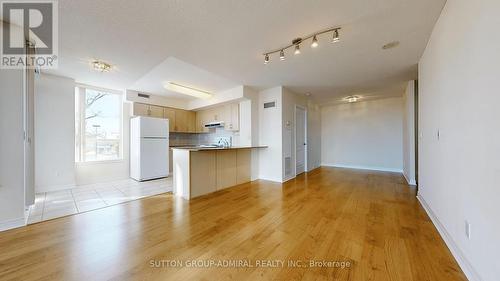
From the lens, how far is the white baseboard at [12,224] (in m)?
2.10

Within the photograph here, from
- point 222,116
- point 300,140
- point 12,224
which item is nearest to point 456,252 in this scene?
point 300,140

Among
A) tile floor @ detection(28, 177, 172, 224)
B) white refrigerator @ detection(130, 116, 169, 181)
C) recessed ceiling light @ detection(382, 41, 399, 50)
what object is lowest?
tile floor @ detection(28, 177, 172, 224)

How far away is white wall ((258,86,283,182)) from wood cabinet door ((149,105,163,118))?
309cm

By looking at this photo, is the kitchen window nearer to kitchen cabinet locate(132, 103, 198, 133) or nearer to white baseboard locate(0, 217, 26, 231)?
kitchen cabinet locate(132, 103, 198, 133)

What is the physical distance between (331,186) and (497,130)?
128 inches

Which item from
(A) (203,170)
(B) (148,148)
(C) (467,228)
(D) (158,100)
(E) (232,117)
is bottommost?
(C) (467,228)

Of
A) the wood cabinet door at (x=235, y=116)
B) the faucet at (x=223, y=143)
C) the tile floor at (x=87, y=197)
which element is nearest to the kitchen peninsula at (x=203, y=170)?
the tile floor at (x=87, y=197)

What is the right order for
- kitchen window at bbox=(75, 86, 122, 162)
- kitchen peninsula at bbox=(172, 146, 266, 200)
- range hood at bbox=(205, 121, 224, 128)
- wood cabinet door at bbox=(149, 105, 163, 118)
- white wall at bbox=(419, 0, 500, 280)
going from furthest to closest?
range hood at bbox=(205, 121, 224, 128) → wood cabinet door at bbox=(149, 105, 163, 118) → kitchen window at bbox=(75, 86, 122, 162) → kitchen peninsula at bbox=(172, 146, 266, 200) → white wall at bbox=(419, 0, 500, 280)

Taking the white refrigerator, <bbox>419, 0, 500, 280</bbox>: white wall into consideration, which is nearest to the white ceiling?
<bbox>419, 0, 500, 280</bbox>: white wall

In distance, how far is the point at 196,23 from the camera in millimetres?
2062

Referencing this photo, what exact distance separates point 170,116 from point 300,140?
4243 millimetres

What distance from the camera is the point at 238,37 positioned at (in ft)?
7.75

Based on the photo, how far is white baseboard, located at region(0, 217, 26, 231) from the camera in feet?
6.90

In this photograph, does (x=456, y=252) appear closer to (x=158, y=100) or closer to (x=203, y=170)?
(x=203, y=170)
